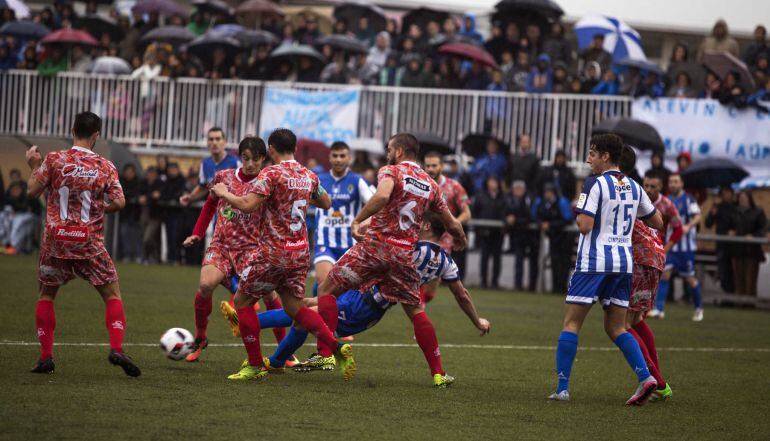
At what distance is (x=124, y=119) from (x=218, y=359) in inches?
667

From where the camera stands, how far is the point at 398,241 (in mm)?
9578

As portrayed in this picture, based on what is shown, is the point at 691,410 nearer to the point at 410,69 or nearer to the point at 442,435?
the point at 442,435

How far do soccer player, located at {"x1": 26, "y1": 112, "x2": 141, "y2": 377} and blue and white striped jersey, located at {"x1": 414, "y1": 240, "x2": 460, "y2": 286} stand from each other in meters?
2.96

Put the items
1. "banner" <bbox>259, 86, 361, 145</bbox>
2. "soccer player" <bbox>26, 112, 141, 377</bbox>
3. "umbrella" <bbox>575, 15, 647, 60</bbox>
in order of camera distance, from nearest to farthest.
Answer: "soccer player" <bbox>26, 112, 141, 377</bbox> < "umbrella" <bbox>575, 15, 647, 60</bbox> < "banner" <bbox>259, 86, 361, 145</bbox>

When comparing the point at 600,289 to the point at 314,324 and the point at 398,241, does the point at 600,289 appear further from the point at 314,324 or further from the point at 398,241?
the point at 314,324

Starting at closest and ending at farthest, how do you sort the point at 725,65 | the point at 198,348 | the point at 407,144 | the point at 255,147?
the point at 407,144, the point at 255,147, the point at 198,348, the point at 725,65

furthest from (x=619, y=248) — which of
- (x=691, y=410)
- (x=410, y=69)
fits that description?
(x=410, y=69)

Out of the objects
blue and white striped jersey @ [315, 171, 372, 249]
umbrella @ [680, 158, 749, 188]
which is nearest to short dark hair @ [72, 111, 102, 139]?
blue and white striped jersey @ [315, 171, 372, 249]

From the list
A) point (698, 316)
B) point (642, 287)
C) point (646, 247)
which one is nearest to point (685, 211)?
point (698, 316)

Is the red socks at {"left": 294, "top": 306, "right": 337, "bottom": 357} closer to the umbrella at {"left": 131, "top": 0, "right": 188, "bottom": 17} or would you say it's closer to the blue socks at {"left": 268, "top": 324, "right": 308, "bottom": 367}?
the blue socks at {"left": 268, "top": 324, "right": 308, "bottom": 367}

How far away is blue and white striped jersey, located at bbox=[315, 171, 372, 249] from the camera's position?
12758 millimetres

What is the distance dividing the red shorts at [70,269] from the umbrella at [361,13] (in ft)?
61.0

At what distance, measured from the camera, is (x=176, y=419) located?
288 inches

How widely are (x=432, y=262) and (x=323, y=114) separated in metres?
14.5
